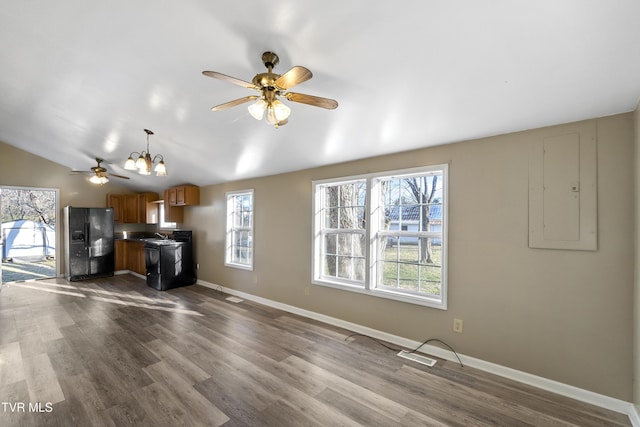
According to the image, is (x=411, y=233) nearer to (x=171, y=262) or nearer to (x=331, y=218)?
(x=331, y=218)

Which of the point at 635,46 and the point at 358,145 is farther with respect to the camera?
the point at 358,145

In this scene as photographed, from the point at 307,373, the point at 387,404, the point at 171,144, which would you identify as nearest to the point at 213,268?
the point at 171,144

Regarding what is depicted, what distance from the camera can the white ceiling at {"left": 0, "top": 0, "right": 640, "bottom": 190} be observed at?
1511 millimetres

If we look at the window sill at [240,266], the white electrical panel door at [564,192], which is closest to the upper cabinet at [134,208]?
the window sill at [240,266]

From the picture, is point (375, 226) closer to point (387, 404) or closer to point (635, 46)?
point (387, 404)

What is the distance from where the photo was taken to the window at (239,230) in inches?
200

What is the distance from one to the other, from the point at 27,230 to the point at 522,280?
1150 centimetres

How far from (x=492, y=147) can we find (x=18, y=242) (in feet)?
38.3

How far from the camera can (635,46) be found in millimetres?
1494

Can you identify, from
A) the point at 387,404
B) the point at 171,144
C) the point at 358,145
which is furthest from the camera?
the point at 171,144

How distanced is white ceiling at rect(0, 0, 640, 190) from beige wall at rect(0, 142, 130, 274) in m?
3.62

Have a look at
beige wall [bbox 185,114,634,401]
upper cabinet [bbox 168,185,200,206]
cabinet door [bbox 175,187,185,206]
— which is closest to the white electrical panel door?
beige wall [bbox 185,114,634,401]

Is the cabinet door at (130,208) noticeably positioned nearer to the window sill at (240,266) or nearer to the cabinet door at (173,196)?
the cabinet door at (173,196)

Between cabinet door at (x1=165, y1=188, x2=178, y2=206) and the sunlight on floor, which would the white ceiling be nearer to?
cabinet door at (x1=165, y1=188, x2=178, y2=206)
